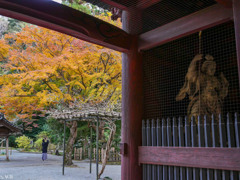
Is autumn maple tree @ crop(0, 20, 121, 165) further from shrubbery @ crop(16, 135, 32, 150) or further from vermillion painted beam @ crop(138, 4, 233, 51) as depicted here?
shrubbery @ crop(16, 135, 32, 150)

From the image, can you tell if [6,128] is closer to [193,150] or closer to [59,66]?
[59,66]

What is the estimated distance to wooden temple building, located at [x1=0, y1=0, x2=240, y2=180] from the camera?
118 inches

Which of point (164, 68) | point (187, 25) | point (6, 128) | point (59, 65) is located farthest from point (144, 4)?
point (6, 128)

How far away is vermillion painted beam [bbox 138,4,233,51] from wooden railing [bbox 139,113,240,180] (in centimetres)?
131

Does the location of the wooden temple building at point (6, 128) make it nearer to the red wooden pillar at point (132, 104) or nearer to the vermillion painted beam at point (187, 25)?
the red wooden pillar at point (132, 104)

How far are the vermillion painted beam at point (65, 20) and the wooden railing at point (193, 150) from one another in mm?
1513

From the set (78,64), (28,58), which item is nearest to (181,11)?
(78,64)

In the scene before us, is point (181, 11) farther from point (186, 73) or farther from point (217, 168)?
point (217, 168)

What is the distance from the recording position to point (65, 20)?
10.7ft

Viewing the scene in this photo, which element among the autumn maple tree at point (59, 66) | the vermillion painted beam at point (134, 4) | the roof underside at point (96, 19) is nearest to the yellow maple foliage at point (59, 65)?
the autumn maple tree at point (59, 66)

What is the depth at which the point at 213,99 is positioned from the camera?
3869mm

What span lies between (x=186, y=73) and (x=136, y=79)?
3.06 ft

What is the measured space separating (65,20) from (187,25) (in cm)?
181

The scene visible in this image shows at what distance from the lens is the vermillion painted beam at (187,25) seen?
322 cm
